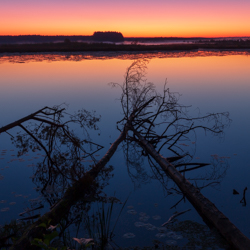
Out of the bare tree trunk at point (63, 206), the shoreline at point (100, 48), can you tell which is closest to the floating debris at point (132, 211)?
the bare tree trunk at point (63, 206)

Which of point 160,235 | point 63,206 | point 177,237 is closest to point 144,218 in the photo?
point 160,235

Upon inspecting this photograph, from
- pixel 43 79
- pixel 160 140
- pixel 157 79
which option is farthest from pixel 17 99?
pixel 157 79

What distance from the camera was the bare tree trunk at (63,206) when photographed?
3276mm

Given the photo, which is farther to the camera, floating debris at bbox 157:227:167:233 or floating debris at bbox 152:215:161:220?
floating debris at bbox 152:215:161:220

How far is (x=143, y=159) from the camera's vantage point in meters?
7.29

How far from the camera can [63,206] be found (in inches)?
169

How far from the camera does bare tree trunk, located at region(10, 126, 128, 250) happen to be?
3276mm

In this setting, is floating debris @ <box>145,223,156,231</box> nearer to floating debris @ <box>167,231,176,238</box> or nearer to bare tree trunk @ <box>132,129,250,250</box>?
floating debris @ <box>167,231,176,238</box>

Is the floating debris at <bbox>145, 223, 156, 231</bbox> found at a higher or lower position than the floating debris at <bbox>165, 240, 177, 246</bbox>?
lower

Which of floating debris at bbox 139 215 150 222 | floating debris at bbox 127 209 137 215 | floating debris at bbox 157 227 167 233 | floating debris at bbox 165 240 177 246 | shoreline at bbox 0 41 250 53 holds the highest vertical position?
shoreline at bbox 0 41 250 53

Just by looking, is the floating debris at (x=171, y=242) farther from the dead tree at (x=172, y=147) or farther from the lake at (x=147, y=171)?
the dead tree at (x=172, y=147)

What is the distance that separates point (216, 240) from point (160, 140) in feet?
16.2

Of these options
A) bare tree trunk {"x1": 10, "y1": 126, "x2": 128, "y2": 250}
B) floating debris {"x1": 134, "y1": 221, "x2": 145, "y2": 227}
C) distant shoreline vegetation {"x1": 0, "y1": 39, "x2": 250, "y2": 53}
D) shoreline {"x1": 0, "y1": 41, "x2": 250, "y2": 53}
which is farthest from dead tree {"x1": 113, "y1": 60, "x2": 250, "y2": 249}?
distant shoreline vegetation {"x1": 0, "y1": 39, "x2": 250, "y2": 53}

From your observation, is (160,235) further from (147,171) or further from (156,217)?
(147,171)
